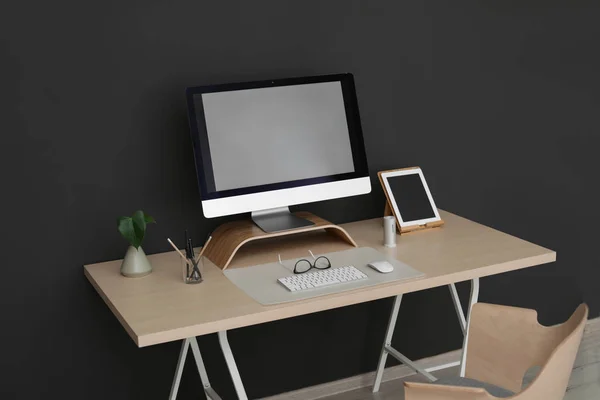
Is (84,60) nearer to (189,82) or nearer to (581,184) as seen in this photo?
(189,82)

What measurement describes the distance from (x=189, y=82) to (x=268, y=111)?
0.31m

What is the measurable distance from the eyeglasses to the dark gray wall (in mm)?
498

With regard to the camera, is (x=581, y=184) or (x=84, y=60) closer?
(x=84, y=60)

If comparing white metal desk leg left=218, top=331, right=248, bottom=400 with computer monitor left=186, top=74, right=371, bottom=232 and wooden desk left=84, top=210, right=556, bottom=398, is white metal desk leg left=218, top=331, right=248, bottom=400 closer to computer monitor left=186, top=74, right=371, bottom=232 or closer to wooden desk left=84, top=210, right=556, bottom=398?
wooden desk left=84, top=210, right=556, bottom=398

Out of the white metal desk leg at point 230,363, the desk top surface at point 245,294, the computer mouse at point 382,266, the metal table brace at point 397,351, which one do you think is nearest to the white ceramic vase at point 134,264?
the desk top surface at point 245,294

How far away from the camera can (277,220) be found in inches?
114

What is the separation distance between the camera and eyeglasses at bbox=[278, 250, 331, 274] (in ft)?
8.79

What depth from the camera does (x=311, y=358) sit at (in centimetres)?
342

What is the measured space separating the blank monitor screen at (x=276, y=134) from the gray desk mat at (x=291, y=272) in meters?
0.29

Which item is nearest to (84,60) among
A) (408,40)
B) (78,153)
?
(78,153)

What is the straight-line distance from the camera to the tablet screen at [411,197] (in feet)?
10.2

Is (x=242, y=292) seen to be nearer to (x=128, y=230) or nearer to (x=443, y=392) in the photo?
(x=128, y=230)

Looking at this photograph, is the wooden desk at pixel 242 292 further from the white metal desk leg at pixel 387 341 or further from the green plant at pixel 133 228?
the white metal desk leg at pixel 387 341

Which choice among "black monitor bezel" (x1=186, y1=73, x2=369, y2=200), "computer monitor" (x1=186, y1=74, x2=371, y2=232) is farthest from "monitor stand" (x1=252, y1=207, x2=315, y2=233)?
"black monitor bezel" (x1=186, y1=73, x2=369, y2=200)
